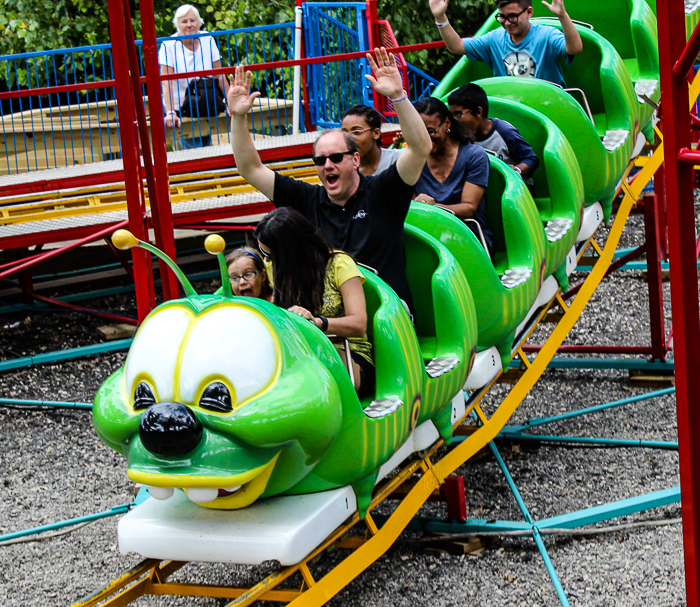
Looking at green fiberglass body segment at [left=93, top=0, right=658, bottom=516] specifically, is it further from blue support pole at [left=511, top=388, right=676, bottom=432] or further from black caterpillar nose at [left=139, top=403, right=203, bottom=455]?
blue support pole at [left=511, top=388, right=676, bottom=432]

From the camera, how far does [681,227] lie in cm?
158

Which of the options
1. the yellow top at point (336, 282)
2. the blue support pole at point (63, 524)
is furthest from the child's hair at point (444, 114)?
the blue support pole at point (63, 524)

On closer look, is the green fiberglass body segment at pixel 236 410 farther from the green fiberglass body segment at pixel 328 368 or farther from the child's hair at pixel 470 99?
the child's hair at pixel 470 99

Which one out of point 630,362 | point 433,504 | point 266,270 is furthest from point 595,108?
point 266,270

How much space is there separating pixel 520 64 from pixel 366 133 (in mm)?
1756

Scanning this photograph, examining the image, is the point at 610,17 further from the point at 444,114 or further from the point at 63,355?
the point at 63,355

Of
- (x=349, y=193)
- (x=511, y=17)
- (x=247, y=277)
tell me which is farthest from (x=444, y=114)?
(x=247, y=277)

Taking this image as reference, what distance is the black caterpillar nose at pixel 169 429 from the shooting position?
6.99 feet

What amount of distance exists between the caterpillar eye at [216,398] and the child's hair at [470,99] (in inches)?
92.6

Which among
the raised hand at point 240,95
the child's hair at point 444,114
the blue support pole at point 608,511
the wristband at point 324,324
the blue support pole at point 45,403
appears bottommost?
the blue support pole at point 608,511

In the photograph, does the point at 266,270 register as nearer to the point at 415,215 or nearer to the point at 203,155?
the point at 415,215

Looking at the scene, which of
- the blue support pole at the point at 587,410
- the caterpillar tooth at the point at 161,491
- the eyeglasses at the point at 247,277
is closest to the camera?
the caterpillar tooth at the point at 161,491

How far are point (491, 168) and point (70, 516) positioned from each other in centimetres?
234

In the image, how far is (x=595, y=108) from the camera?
5289mm
